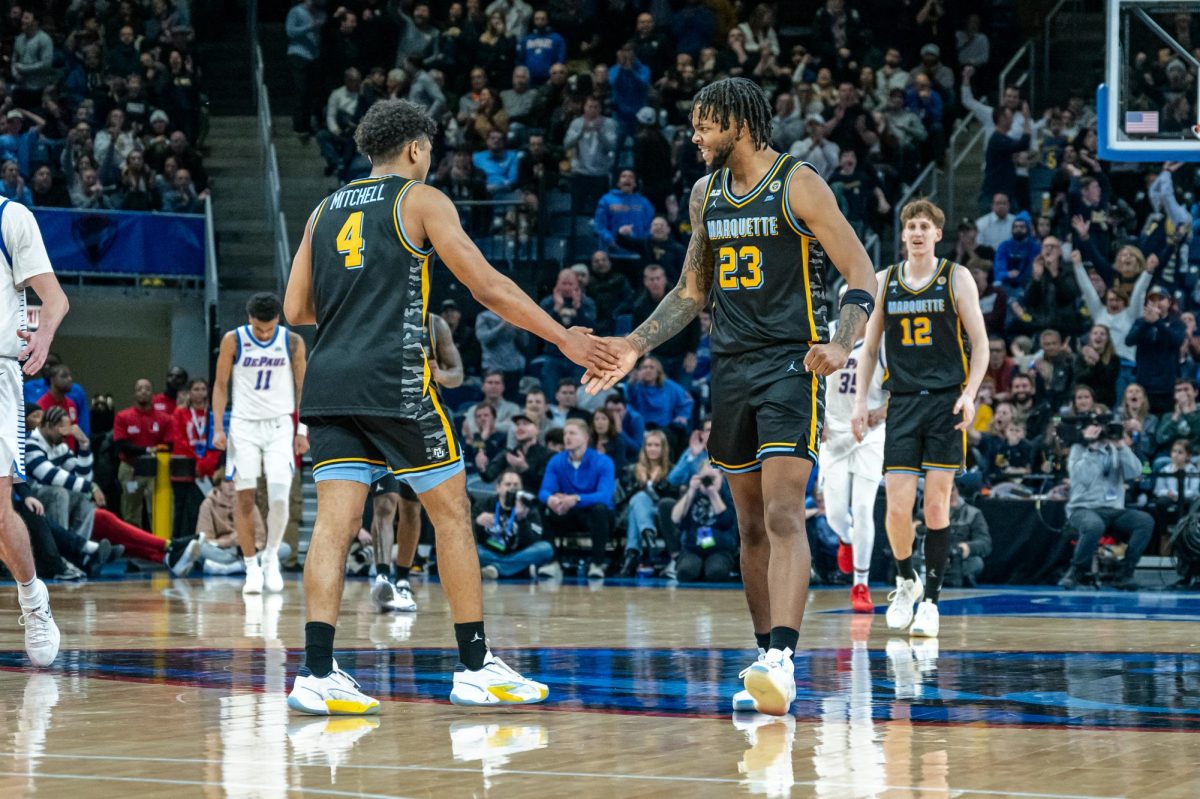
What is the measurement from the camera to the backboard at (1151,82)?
13422mm

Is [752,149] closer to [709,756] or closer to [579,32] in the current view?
[709,756]

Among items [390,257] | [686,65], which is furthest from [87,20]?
[390,257]

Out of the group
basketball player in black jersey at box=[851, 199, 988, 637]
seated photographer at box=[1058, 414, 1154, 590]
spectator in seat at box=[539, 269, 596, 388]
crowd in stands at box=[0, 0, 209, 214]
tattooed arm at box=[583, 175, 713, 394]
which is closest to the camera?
tattooed arm at box=[583, 175, 713, 394]

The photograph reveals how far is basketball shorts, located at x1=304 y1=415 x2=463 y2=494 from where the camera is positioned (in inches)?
232

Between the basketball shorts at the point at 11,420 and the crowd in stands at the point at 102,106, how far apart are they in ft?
41.2

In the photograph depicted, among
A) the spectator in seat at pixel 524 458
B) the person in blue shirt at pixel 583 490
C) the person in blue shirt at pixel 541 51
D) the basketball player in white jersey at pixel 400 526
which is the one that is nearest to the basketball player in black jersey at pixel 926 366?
the basketball player in white jersey at pixel 400 526

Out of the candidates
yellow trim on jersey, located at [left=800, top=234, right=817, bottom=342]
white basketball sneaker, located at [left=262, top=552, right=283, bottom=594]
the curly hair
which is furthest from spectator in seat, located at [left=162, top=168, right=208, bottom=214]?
yellow trim on jersey, located at [left=800, top=234, right=817, bottom=342]

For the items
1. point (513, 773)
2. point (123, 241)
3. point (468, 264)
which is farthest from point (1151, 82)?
point (123, 241)

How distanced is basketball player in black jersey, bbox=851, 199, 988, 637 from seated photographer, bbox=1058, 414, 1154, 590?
520 centimetres

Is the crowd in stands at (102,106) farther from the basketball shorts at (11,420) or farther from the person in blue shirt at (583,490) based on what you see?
the basketball shorts at (11,420)

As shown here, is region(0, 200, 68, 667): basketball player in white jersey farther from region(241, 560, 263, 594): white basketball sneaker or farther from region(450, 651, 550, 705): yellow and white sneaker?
region(241, 560, 263, 594): white basketball sneaker

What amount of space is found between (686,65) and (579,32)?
2284mm

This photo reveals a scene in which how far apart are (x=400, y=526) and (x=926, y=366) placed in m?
3.85

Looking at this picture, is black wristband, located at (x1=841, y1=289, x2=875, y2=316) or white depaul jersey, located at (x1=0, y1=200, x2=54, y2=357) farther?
white depaul jersey, located at (x1=0, y1=200, x2=54, y2=357)
